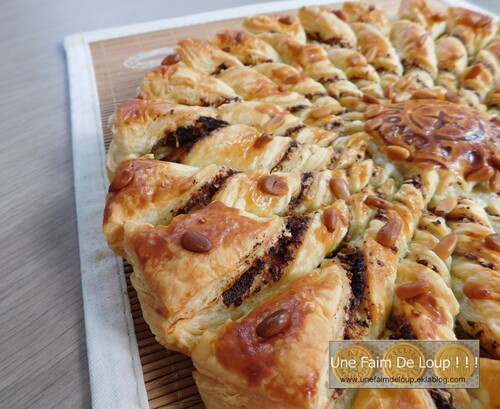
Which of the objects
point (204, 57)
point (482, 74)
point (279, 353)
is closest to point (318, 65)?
point (204, 57)

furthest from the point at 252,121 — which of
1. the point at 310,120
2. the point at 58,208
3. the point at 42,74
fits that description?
the point at 42,74

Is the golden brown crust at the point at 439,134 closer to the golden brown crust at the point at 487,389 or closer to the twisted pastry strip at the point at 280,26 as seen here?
the golden brown crust at the point at 487,389

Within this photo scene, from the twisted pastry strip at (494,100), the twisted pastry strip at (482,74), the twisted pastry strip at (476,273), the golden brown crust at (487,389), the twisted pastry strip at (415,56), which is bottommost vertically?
the golden brown crust at (487,389)

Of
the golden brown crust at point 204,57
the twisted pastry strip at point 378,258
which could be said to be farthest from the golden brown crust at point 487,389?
the golden brown crust at point 204,57

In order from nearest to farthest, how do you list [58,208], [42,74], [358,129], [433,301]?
[433,301] → [358,129] → [58,208] → [42,74]

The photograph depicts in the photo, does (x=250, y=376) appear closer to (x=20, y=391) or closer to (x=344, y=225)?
(x=344, y=225)

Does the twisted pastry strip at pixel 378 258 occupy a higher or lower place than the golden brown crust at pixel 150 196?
lower
